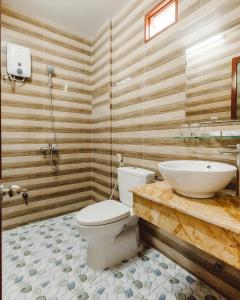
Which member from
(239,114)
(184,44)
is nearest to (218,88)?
(239,114)

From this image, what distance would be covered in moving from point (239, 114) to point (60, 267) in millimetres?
1826

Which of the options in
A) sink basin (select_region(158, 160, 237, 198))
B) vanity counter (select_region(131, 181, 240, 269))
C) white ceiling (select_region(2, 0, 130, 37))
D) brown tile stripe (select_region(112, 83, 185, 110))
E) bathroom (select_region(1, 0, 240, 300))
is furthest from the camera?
white ceiling (select_region(2, 0, 130, 37))

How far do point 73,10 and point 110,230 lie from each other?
2452 millimetres

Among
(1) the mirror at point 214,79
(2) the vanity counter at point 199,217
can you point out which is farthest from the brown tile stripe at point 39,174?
(1) the mirror at point 214,79

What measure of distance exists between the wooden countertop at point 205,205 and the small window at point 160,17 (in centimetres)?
149

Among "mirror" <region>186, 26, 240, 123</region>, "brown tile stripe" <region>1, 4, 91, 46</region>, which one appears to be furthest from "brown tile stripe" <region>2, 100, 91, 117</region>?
"mirror" <region>186, 26, 240, 123</region>

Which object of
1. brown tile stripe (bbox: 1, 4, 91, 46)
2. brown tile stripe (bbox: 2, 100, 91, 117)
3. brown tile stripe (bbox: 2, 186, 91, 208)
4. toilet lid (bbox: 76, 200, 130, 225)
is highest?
brown tile stripe (bbox: 1, 4, 91, 46)

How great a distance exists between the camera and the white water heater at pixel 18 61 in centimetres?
219

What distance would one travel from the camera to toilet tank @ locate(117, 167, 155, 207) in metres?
1.81

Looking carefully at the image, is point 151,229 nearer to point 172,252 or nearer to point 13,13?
point 172,252

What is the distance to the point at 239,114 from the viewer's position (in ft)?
4.32

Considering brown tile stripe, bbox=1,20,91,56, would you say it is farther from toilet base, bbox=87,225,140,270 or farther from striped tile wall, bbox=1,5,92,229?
toilet base, bbox=87,225,140,270

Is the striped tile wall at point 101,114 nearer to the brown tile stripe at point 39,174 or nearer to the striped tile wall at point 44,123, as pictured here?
the striped tile wall at point 44,123

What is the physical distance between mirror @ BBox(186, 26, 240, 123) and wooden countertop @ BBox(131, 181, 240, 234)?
609mm
